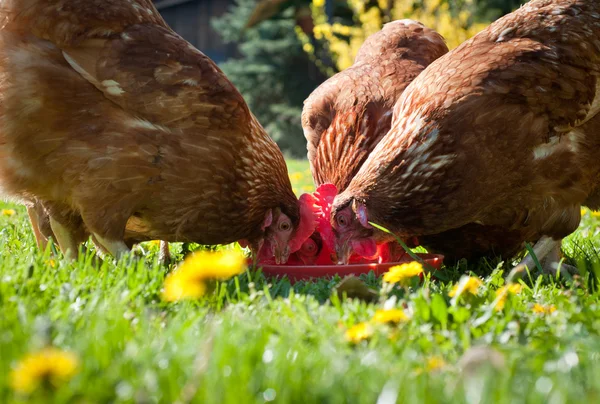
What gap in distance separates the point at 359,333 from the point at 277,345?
0.25 m

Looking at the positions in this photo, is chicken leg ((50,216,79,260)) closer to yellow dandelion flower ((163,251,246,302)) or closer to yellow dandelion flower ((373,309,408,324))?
yellow dandelion flower ((163,251,246,302))

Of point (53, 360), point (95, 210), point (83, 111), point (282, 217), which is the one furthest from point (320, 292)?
point (53, 360)

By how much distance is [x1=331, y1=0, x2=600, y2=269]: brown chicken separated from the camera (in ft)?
9.87

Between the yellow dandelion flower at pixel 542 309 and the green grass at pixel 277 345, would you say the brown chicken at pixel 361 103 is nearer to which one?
the yellow dandelion flower at pixel 542 309

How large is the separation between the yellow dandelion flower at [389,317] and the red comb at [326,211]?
62.1 inches

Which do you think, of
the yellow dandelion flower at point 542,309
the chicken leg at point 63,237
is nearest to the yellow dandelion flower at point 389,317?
the yellow dandelion flower at point 542,309

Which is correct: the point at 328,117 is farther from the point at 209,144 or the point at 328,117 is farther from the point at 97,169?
the point at 97,169

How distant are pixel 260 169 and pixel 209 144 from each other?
33 centimetres

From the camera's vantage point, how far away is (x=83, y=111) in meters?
2.93

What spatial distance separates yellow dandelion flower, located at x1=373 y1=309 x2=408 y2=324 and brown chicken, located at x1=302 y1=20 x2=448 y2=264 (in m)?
1.47

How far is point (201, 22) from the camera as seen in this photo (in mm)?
17453

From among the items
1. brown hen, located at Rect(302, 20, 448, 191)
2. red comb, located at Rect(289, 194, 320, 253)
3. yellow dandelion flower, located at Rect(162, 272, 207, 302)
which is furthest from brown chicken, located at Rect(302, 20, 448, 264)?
yellow dandelion flower, located at Rect(162, 272, 207, 302)

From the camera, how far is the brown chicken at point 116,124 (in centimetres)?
291

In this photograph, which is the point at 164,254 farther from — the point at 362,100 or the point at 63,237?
the point at 362,100
